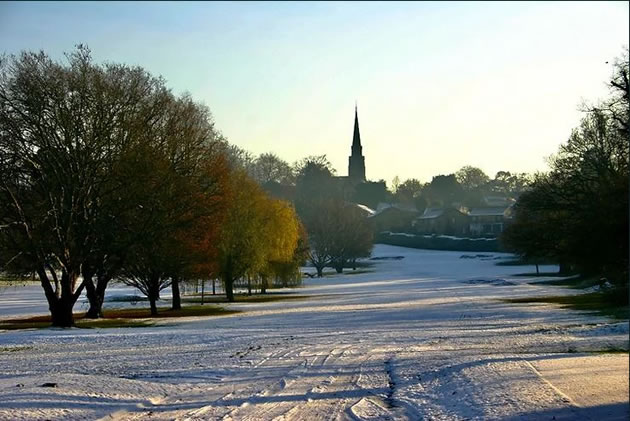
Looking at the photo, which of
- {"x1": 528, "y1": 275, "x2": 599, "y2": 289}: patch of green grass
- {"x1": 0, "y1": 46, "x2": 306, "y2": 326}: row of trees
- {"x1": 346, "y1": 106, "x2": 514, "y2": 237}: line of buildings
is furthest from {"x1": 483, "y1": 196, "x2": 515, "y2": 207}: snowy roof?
{"x1": 0, "y1": 46, "x2": 306, "y2": 326}: row of trees

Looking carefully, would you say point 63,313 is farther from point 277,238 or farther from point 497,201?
point 497,201

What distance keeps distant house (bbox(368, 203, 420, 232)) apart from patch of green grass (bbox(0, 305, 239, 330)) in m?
107

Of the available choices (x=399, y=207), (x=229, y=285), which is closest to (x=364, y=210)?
(x=399, y=207)

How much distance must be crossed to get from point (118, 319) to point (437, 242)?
99.9m

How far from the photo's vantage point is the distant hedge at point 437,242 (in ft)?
409

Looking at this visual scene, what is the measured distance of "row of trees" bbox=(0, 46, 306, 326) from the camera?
30125mm

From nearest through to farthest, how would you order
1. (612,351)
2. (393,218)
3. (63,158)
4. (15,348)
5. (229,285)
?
1. (612,351)
2. (15,348)
3. (63,158)
4. (229,285)
5. (393,218)

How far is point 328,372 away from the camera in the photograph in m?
15.7

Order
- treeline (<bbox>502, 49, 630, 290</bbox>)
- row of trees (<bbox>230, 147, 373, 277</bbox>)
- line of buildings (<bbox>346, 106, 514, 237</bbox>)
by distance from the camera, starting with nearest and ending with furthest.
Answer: treeline (<bbox>502, 49, 630, 290</bbox>) < row of trees (<bbox>230, 147, 373, 277</bbox>) < line of buildings (<bbox>346, 106, 514, 237</bbox>)

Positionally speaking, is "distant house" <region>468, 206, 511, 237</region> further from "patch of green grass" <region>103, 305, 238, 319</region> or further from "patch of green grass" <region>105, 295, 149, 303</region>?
"patch of green grass" <region>103, 305, 238, 319</region>

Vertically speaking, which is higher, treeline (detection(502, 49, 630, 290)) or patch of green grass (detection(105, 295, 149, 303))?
treeline (detection(502, 49, 630, 290))

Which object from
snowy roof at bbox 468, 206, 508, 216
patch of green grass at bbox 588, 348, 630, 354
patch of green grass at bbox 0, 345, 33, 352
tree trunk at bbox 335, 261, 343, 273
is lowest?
patch of green grass at bbox 588, 348, 630, 354

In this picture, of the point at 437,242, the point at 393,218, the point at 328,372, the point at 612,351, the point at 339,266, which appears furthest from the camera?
the point at 393,218

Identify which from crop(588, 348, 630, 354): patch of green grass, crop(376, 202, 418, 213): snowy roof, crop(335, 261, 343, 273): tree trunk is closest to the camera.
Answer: crop(588, 348, 630, 354): patch of green grass
